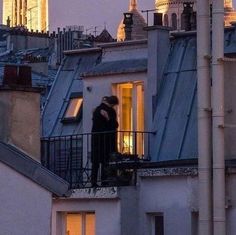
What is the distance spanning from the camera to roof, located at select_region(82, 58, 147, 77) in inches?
1112

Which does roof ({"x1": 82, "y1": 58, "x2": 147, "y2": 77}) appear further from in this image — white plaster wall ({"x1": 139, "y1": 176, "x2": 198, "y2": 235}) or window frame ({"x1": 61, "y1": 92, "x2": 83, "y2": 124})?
white plaster wall ({"x1": 139, "y1": 176, "x2": 198, "y2": 235})

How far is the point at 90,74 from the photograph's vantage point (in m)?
29.1

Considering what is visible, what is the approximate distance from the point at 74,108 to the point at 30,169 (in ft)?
29.0

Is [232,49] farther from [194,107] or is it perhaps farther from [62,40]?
[62,40]

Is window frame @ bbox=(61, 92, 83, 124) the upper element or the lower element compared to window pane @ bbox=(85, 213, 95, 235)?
upper

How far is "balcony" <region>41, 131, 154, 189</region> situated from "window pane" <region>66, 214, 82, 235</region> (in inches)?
25.1

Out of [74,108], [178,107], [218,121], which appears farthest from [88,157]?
[218,121]

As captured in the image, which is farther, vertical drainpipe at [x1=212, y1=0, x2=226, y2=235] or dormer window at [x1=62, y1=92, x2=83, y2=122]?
dormer window at [x1=62, y1=92, x2=83, y2=122]

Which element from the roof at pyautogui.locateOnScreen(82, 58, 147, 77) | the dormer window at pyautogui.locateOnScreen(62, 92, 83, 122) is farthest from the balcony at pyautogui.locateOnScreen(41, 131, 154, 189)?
the roof at pyautogui.locateOnScreen(82, 58, 147, 77)

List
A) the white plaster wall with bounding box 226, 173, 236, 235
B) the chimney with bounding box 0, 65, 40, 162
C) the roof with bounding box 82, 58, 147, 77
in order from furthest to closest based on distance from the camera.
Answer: the roof with bounding box 82, 58, 147, 77, the white plaster wall with bounding box 226, 173, 236, 235, the chimney with bounding box 0, 65, 40, 162

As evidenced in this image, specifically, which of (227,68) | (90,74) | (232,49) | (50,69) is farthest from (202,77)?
(50,69)

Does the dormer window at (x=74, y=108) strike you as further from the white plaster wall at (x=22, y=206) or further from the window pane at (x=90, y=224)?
the white plaster wall at (x=22, y=206)

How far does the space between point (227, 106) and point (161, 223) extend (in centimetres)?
259

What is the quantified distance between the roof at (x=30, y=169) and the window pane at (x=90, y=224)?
4.54m
